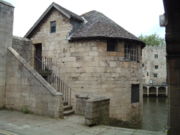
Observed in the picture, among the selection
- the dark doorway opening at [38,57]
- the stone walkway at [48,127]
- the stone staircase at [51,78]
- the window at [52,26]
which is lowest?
the stone walkway at [48,127]

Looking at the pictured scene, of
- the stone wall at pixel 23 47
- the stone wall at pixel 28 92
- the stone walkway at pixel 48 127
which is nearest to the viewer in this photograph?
the stone walkway at pixel 48 127

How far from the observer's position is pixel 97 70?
12602mm

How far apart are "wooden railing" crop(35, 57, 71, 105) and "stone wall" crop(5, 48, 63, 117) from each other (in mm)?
2999

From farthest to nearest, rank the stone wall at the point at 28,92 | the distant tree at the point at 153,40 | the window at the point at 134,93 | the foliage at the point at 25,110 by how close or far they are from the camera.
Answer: the distant tree at the point at 153,40 → the window at the point at 134,93 → the foliage at the point at 25,110 → the stone wall at the point at 28,92

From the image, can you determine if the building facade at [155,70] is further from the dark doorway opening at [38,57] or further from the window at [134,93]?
the dark doorway opening at [38,57]

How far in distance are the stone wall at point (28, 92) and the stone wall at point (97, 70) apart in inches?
142

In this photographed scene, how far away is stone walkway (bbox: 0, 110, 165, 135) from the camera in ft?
22.2

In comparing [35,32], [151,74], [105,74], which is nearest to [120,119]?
[105,74]

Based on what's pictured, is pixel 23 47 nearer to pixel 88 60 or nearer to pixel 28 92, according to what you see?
pixel 88 60

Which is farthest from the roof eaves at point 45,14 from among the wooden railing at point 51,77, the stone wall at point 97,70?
the wooden railing at point 51,77

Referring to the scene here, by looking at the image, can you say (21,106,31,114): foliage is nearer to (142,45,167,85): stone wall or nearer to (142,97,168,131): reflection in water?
(142,97,168,131): reflection in water

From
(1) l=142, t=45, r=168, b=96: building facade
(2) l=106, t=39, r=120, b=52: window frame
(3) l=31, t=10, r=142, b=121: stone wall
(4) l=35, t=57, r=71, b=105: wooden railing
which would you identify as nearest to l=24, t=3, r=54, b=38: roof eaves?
(3) l=31, t=10, r=142, b=121: stone wall

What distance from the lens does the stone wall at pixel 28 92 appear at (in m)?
8.92

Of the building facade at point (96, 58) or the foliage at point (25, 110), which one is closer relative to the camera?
the foliage at point (25, 110)
